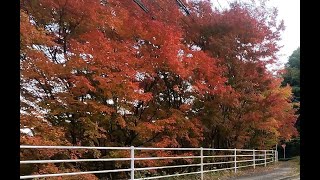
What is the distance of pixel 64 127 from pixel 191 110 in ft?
11.4

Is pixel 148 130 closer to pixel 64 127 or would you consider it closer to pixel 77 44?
pixel 64 127

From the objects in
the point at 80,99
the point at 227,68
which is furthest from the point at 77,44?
the point at 227,68

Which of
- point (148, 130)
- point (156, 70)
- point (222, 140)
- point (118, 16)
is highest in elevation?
point (118, 16)

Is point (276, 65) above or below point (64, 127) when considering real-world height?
above

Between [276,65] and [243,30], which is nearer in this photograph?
[243,30]

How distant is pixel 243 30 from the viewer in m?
9.21

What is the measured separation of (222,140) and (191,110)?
7.68 ft

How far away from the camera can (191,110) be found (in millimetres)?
8211
